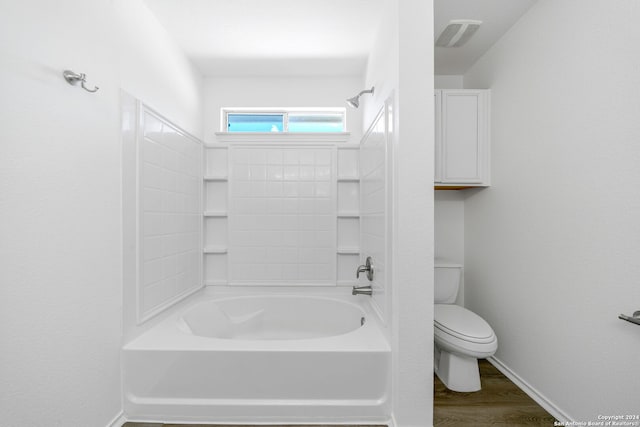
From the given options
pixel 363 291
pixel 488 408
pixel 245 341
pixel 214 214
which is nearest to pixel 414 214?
pixel 363 291

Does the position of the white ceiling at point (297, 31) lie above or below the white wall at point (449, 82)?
above

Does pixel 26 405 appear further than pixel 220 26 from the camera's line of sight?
No

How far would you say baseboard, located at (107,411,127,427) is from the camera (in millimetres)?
1562

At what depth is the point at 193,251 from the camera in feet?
8.22

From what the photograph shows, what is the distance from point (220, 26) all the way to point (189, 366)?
220cm

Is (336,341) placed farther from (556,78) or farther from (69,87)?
(556,78)

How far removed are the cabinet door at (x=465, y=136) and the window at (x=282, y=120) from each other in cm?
102

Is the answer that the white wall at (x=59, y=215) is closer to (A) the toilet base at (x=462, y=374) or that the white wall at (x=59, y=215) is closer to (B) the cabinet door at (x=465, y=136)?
(A) the toilet base at (x=462, y=374)

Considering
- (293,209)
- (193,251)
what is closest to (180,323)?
(193,251)

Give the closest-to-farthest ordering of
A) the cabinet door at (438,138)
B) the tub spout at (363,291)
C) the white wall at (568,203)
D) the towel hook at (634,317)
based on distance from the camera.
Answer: the towel hook at (634,317)
the white wall at (568,203)
the tub spout at (363,291)
the cabinet door at (438,138)

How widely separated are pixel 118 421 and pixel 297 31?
264cm

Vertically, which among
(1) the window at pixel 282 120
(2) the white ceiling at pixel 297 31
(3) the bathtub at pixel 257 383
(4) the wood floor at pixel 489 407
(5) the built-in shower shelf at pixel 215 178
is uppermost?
(2) the white ceiling at pixel 297 31

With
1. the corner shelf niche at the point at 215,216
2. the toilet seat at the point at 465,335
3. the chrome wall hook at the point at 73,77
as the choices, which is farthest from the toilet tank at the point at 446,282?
the chrome wall hook at the point at 73,77

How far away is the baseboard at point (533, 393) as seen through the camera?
5.48 ft
